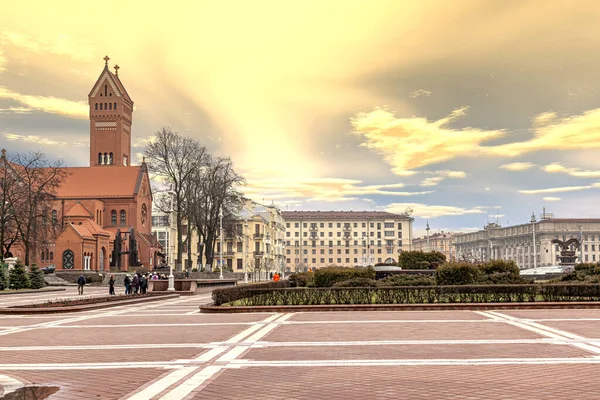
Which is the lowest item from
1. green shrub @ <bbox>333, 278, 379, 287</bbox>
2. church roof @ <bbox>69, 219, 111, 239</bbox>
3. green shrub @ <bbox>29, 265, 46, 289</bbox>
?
green shrub @ <bbox>29, 265, 46, 289</bbox>

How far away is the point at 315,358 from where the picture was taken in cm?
1104

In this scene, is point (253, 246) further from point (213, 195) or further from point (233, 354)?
point (233, 354)

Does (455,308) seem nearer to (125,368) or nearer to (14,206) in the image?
(125,368)

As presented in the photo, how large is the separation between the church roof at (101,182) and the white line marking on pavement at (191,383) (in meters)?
82.2

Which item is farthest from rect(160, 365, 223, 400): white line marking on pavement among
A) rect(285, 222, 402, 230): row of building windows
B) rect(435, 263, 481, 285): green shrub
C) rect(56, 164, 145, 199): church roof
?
rect(285, 222, 402, 230): row of building windows

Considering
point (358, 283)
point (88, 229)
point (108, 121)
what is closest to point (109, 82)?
point (108, 121)

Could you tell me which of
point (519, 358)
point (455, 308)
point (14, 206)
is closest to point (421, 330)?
point (519, 358)

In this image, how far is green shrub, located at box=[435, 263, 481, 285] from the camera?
1110 inches

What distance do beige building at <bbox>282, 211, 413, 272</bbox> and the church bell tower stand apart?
71.3 meters

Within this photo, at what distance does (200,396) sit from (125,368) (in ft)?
9.35

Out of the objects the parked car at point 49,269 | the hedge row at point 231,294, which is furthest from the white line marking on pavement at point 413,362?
the parked car at point 49,269

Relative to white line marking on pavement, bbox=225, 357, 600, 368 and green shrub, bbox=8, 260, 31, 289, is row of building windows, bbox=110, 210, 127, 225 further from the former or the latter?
white line marking on pavement, bbox=225, 357, 600, 368

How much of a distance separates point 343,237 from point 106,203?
88439 millimetres

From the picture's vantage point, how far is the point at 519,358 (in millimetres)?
10664
